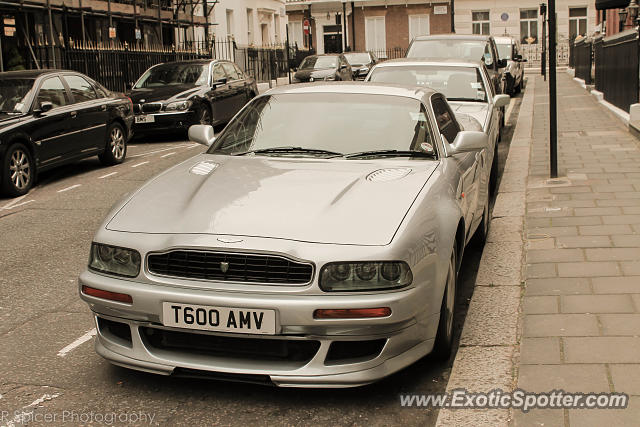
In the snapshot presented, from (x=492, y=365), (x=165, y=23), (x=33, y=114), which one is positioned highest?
(x=165, y=23)

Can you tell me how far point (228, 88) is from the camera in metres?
17.9

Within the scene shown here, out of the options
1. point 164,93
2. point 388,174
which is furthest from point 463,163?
point 164,93

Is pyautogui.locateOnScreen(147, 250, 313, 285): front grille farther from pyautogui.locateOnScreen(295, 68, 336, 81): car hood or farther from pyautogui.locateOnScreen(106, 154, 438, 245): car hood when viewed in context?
pyautogui.locateOnScreen(295, 68, 336, 81): car hood

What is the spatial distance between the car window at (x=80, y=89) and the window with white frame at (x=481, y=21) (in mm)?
50015

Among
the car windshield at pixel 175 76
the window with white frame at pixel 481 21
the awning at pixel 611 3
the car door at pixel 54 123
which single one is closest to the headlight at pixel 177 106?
the car windshield at pixel 175 76

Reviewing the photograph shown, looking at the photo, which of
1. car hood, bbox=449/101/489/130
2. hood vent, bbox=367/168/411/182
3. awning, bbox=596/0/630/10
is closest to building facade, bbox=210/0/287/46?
awning, bbox=596/0/630/10

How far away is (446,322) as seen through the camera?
4.25 m

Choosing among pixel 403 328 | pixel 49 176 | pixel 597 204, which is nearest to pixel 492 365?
pixel 403 328

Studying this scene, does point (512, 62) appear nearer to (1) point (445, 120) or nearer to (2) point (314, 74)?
(2) point (314, 74)

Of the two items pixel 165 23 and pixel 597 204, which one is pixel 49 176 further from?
pixel 165 23

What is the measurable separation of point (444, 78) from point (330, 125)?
5449 millimetres

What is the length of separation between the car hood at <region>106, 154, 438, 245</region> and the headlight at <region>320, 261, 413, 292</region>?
0.39ft

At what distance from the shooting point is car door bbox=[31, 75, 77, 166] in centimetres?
1106

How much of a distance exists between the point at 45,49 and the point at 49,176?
878cm
